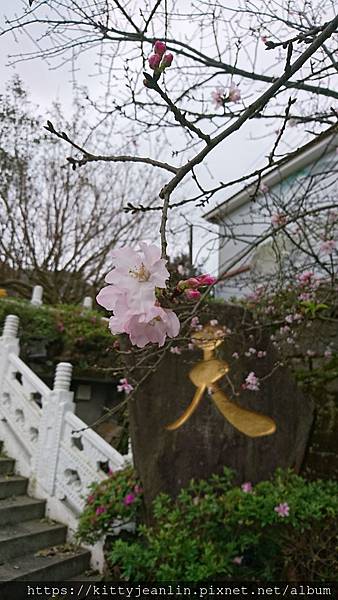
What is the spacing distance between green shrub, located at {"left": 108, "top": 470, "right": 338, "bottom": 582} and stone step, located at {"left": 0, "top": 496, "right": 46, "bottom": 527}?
3.44 feet

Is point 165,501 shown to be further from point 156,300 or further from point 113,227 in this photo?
point 113,227

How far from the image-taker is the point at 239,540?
254 centimetres

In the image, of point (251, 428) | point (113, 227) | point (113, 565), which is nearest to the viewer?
point (113, 565)

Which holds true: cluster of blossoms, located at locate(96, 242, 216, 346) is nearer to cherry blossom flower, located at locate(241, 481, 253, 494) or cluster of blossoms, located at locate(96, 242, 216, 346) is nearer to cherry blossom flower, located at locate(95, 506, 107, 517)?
cherry blossom flower, located at locate(241, 481, 253, 494)

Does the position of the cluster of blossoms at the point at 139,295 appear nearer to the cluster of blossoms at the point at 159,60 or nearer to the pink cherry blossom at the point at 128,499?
the cluster of blossoms at the point at 159,60

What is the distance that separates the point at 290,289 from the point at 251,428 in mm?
1345

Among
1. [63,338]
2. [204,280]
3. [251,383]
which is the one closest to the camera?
[204,280]

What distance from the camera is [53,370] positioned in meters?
5.68

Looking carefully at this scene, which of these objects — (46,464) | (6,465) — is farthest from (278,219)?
(6,465)

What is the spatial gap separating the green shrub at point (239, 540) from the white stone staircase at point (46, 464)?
2.46ft

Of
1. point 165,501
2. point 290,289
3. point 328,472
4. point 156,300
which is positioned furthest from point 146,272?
point 290,289

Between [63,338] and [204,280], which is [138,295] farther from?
[63,338]

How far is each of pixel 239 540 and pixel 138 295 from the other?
2.23m

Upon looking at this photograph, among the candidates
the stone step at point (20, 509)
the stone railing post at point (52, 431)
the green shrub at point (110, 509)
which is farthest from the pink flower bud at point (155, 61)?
the stone step at point (20, 509)
